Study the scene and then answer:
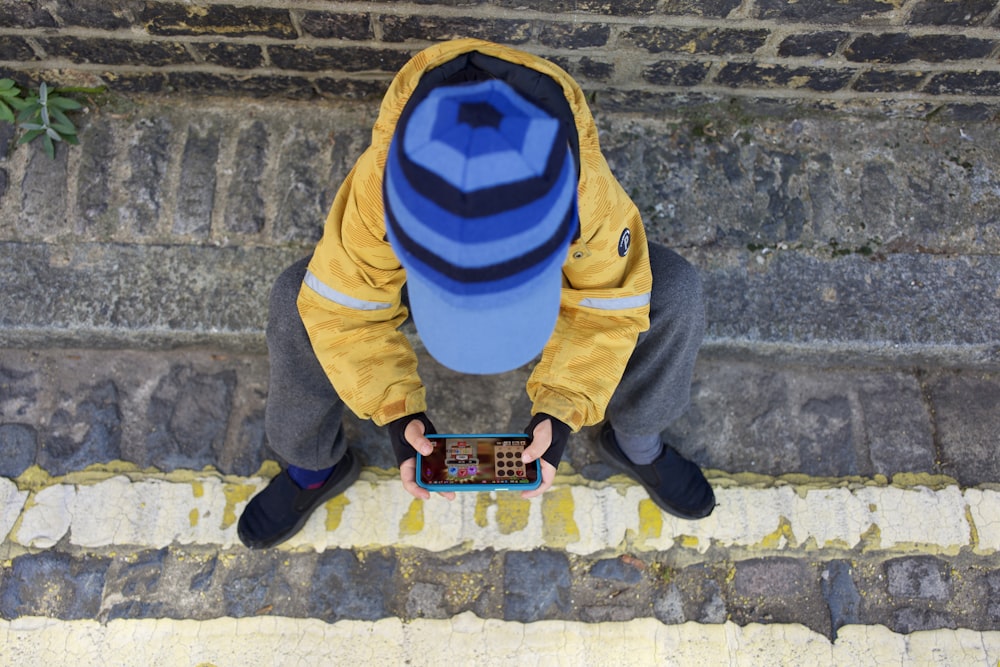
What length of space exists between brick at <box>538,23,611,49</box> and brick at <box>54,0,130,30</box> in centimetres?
119

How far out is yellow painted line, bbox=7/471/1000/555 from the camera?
6.64 feet

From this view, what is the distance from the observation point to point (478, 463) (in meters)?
1.67

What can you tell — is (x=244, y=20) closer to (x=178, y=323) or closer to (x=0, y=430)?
(x=178, y=323)

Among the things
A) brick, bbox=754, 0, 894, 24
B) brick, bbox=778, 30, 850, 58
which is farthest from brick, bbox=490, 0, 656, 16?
brick, bbox=778, 30, 850, 58

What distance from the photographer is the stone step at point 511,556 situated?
1972mm

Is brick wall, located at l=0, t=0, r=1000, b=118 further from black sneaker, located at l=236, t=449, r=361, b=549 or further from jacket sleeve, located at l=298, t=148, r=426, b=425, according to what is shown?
black sneaker, located at l=236, t=449, r=361, b=549

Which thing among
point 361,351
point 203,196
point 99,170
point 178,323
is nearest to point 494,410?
point 361,351

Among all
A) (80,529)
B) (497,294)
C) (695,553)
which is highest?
(497,294)

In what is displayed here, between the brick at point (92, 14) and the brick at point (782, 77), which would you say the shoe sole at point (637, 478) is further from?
the brick at point (92, 14)

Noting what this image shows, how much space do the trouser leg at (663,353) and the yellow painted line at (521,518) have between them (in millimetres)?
374

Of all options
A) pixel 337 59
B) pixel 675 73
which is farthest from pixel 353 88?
pixel 675 73

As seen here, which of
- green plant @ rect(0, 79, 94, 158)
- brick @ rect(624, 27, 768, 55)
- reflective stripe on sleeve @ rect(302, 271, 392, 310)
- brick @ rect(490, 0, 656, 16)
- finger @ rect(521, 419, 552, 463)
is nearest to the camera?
reflective stripe on sleeve @ rect(302, 271, 392, 310)

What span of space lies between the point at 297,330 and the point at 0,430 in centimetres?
125

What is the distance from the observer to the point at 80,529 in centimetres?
201
